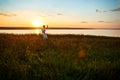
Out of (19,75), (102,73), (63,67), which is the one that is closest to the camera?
(19,75)

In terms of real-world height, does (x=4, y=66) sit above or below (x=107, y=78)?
above

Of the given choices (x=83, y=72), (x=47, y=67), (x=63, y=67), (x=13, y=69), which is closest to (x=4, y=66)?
(x=13, y=69)

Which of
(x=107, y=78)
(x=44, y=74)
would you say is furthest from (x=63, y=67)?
(x=107, y=78)

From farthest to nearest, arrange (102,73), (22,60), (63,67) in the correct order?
1. (22,60)
2. (63,67)
3. (102,73)

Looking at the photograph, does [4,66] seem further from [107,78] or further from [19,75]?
[107,78]

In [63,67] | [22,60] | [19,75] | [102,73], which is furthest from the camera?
→ [22,60]

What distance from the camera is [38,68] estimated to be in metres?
8.03

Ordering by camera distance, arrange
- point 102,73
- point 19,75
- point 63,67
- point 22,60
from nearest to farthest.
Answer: point 19,75 → point 102,73 → point 63,67 → point 22,60

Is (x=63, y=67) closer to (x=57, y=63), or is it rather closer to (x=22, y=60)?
(x=57, y=63)

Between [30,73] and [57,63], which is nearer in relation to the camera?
[30,73]

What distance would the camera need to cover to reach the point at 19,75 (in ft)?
23.7

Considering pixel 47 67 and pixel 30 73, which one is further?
pixel 47 67

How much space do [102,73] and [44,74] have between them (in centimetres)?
208

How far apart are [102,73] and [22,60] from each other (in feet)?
11.7
